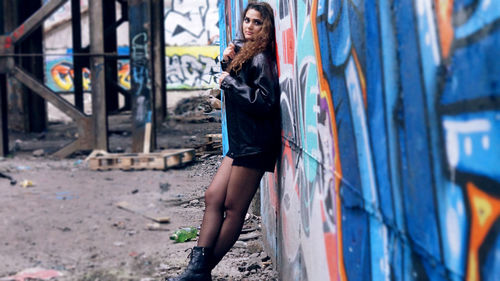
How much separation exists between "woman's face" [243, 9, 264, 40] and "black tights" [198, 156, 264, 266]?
2.31ft

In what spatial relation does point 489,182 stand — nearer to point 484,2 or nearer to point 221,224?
point 484,2

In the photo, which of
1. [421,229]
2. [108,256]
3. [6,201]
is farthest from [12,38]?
[421,229]

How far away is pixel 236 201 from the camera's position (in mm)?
3342

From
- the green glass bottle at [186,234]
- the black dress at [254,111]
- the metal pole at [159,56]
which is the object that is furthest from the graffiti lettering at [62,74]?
the black dress at [254,111]

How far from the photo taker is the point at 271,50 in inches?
131

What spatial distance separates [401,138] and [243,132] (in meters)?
1.93

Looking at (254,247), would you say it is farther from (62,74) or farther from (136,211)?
(62,74)

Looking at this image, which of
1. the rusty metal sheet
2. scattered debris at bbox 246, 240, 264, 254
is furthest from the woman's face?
the rusty metal sheet

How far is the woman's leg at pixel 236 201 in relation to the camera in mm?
3277

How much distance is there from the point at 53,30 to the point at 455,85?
23.0m

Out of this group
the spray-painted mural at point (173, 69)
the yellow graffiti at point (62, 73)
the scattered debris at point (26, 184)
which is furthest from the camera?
the yellow graffiti at point (62, 73)

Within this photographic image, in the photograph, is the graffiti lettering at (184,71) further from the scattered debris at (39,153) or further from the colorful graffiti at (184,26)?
the scattered debris at (39,153)

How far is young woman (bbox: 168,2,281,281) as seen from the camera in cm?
311

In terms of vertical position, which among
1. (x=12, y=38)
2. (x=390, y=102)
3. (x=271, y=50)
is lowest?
(x=390, y=102)
